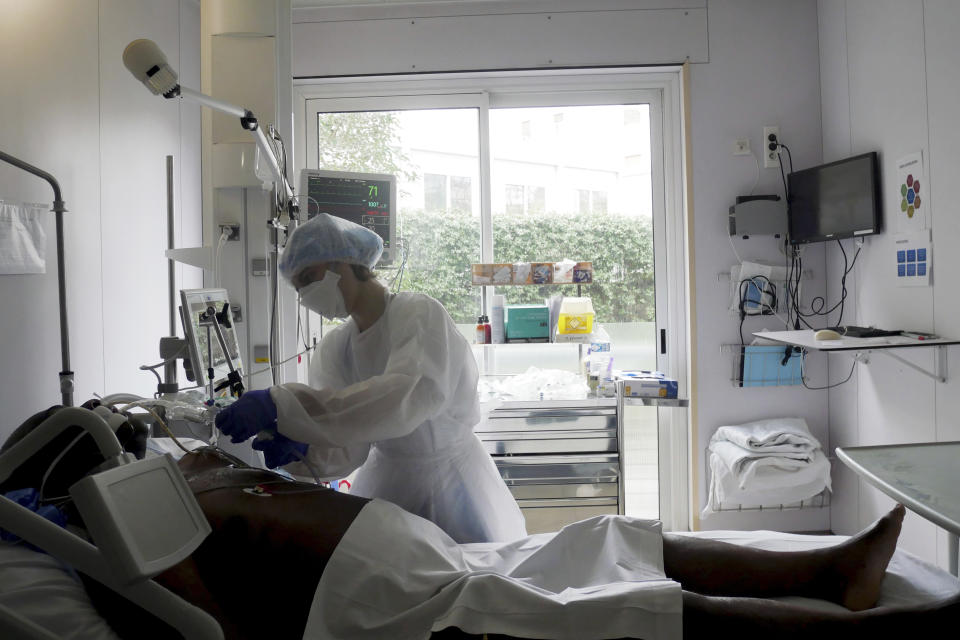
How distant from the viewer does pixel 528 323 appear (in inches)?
126

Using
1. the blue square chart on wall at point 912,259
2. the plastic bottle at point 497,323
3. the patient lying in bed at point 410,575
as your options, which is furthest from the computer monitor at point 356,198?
the blue square chart on wall at point 912,259

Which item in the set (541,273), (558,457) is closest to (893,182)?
(541,273)

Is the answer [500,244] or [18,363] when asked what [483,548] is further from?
[500,244]

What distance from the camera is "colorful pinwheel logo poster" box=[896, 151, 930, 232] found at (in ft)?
7.98

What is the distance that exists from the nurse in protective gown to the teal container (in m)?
1.29

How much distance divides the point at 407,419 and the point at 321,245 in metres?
0.56

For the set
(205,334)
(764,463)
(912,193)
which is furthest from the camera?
(764,463)

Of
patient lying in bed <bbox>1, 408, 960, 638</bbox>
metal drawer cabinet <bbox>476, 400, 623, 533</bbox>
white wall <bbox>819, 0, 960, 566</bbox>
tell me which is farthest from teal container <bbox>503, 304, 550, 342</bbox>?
patient lying in bed <bbox>1, 408, 960, 638</bbox>

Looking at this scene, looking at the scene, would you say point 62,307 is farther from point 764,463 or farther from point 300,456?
point 764,463

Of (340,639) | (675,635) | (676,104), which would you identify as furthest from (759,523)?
(340,639)

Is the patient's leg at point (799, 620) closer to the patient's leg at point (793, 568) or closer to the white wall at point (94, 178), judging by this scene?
the patient's leg at point (793, 568)

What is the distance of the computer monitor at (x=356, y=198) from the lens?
2619 millimetres

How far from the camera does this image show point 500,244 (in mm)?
3510

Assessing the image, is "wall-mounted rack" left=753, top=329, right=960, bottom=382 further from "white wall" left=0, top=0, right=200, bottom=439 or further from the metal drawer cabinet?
"white wall" left=0, top=0, right=200, bottom=439
